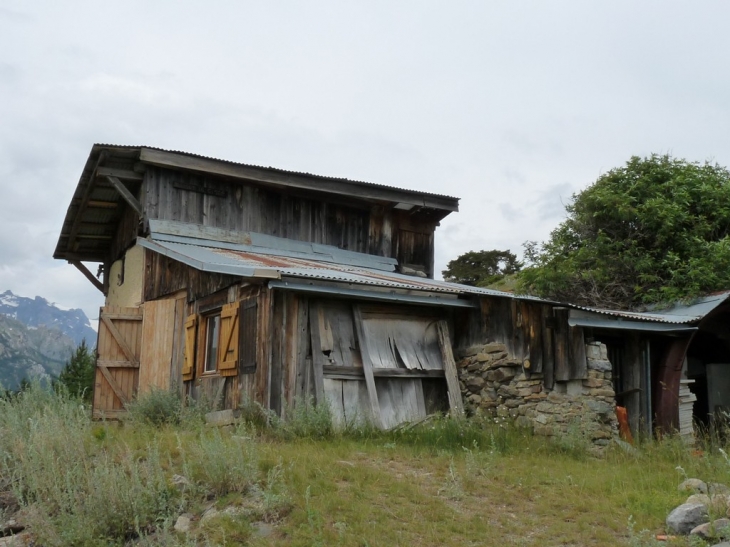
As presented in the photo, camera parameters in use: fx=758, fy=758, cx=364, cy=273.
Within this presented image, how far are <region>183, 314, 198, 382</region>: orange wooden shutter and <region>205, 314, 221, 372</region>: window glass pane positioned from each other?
0.27 meters

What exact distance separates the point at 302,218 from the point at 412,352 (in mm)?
5408

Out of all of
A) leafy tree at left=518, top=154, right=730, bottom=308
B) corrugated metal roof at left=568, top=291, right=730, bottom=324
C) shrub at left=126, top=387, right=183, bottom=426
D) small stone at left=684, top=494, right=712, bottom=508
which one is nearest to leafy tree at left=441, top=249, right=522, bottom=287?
leafy tree at left=518, top=154, right=730, bottom=308

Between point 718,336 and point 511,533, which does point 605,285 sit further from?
point 511,533

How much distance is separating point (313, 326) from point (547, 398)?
344cm

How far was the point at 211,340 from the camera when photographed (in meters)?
12.4

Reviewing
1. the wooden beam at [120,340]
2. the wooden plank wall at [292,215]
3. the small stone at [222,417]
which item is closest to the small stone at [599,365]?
the small stone at [222,417]

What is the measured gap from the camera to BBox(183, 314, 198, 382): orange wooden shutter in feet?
40.8

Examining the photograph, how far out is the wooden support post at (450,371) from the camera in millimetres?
11328

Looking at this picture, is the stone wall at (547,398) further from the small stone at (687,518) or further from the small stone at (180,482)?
the small stone at (180,482)

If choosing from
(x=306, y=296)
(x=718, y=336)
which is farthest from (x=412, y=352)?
(x=718, y=336)

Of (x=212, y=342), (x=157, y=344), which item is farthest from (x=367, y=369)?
(x=157, y=344)

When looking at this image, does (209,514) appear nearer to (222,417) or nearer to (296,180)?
(222,417)

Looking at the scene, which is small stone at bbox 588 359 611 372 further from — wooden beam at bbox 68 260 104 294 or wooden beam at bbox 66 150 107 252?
wooden beam at bbox 68 260 104 294

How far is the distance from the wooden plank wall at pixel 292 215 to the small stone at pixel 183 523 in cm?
883
